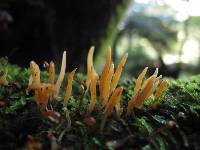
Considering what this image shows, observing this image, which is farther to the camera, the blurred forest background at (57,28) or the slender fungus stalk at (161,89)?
the blurred forest background at (57,28)

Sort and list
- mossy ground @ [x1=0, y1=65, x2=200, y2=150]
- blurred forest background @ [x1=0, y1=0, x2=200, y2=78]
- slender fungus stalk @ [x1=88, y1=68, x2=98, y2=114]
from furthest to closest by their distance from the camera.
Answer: blurred forest background @ [x1=0, y1=0, x2=200, y2=78]
slender fungus stalk @ [x1=88, y1=68, x2=98, y2=114]
mossy ground @ [x1=0, y1=65, x2=200, y2=150]

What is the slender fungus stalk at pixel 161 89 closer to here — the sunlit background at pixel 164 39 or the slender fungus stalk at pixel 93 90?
the slender fungus stalk at pixel 93 90

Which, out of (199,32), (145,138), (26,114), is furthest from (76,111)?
(199,32)

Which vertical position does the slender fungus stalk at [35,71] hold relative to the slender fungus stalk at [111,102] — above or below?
above

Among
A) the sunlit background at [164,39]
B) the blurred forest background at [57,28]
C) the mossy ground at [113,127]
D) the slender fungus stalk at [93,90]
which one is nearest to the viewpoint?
the mossy ground at [113,127]

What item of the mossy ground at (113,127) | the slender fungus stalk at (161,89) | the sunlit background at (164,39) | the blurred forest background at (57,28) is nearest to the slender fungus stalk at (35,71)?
the mossy ground at (113,127)

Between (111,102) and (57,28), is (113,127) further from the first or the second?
(57,28)

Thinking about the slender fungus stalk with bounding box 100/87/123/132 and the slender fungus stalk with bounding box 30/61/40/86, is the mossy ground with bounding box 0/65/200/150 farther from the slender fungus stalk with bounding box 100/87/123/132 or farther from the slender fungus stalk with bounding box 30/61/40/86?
the slender fungus stalk with bounding box 30/61/40/86

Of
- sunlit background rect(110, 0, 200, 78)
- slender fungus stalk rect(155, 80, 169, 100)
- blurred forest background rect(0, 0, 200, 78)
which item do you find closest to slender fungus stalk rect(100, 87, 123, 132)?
slender fungus stalk rect(155, 80, 169, 100)

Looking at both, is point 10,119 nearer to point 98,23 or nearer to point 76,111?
point 76,111
